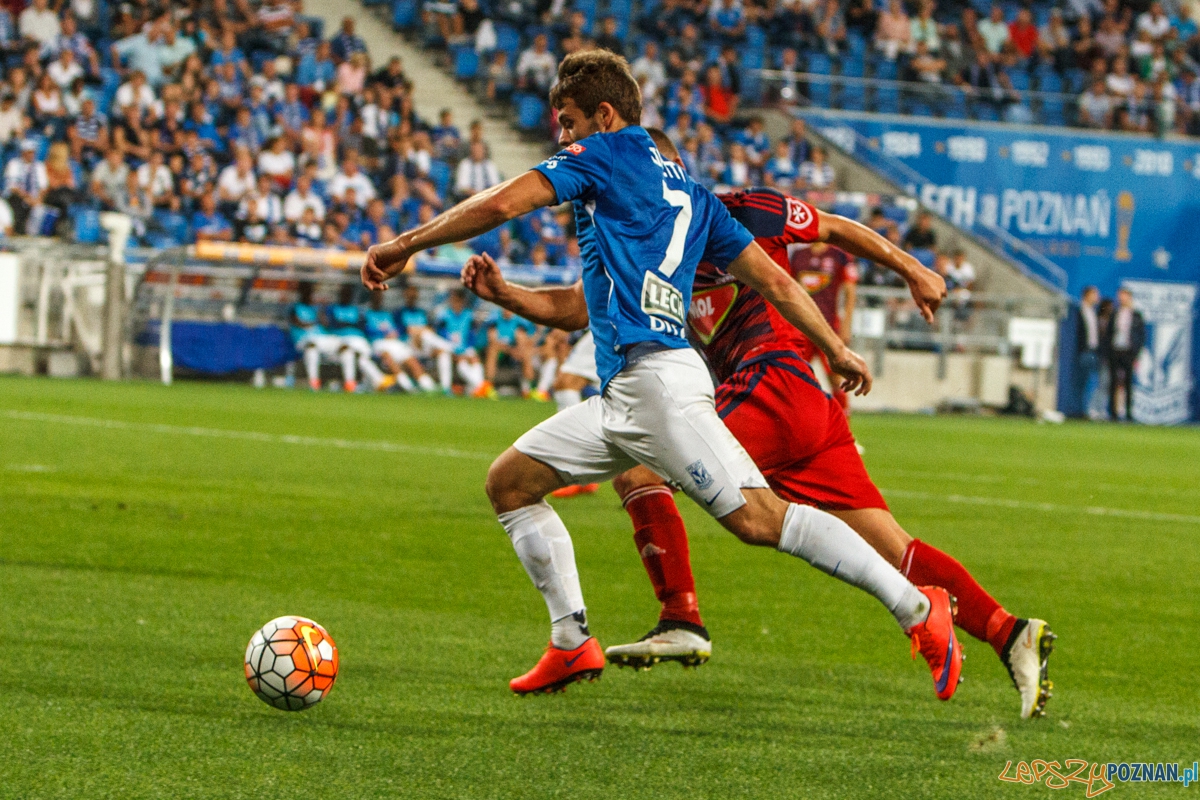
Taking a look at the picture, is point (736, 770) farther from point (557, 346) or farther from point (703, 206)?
point (557, 346)

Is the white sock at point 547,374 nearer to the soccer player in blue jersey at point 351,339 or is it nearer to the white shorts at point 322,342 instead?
the soccer player in blue jersey at point 351,339

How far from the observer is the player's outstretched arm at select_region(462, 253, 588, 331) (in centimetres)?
474

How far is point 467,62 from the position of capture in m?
26.6

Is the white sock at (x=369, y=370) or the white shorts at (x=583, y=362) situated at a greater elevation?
the white shorts at (x=583, y=362)

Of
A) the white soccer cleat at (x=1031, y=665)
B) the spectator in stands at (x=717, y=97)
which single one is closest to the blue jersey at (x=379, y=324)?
the spectator in stands at (x=717, y=97)

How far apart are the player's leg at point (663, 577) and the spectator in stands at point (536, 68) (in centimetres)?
2075

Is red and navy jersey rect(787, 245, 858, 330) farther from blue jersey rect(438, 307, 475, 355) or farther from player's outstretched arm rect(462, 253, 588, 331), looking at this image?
blue jersey rect(438, 307, 475, 355)

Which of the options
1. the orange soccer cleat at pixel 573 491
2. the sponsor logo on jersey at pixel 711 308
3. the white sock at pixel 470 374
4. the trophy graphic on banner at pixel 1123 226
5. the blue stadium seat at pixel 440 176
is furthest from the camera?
the trophy graphic on banner at pixel 1123 226

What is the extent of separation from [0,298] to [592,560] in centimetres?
1456

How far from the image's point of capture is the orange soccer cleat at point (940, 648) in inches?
173

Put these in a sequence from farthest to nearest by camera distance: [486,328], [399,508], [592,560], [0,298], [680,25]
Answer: [680,25] < [486,328] < [0,298] < [399,508] < [592,560]

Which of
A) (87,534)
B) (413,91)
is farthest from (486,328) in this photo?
(87,534)

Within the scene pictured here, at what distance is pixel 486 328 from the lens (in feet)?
72.9

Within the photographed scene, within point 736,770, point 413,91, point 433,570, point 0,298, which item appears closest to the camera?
point 736,770
